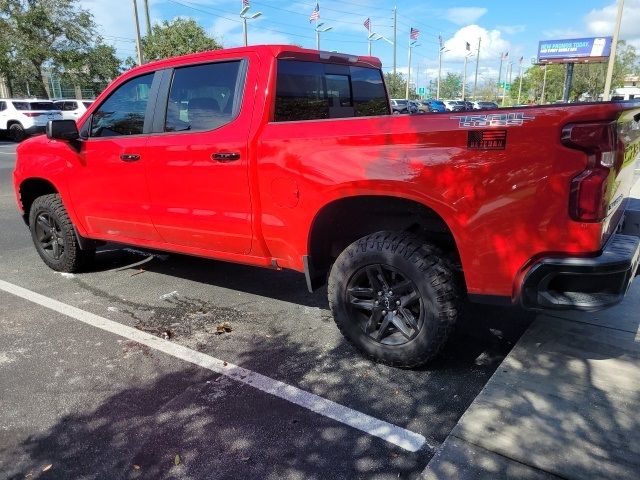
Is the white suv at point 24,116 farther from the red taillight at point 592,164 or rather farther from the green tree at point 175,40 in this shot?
the red taillight at point 592,164

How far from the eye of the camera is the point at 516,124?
2510mm

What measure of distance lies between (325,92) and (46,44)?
3143 centimetres

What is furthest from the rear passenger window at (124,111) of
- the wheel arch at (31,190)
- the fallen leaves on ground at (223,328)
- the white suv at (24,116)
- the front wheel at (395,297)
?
the white suv at (24,116)

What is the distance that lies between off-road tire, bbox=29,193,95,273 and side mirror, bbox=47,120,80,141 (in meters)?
0.93

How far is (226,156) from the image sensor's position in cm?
352

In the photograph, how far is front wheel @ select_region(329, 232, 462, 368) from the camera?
301 cm

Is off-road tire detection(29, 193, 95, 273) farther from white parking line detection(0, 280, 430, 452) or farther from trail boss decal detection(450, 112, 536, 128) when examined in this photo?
trail boss decal detection(450, 112, 536, 128)

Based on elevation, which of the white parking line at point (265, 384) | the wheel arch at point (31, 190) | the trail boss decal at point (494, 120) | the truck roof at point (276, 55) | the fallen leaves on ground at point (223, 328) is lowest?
the fallen leaves on ground at point (223, 328)

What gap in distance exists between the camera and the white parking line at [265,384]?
2.66 meters

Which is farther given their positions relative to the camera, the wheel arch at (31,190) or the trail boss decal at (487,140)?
the wheel arch at (31,190)

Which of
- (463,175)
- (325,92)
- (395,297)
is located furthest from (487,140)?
(325,92)

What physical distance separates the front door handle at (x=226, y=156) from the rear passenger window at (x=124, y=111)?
931 millimetres

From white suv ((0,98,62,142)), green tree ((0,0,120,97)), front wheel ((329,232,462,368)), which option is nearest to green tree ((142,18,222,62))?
green tree ((0,0,120,97))

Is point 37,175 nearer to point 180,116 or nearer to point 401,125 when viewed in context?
point 180,116
